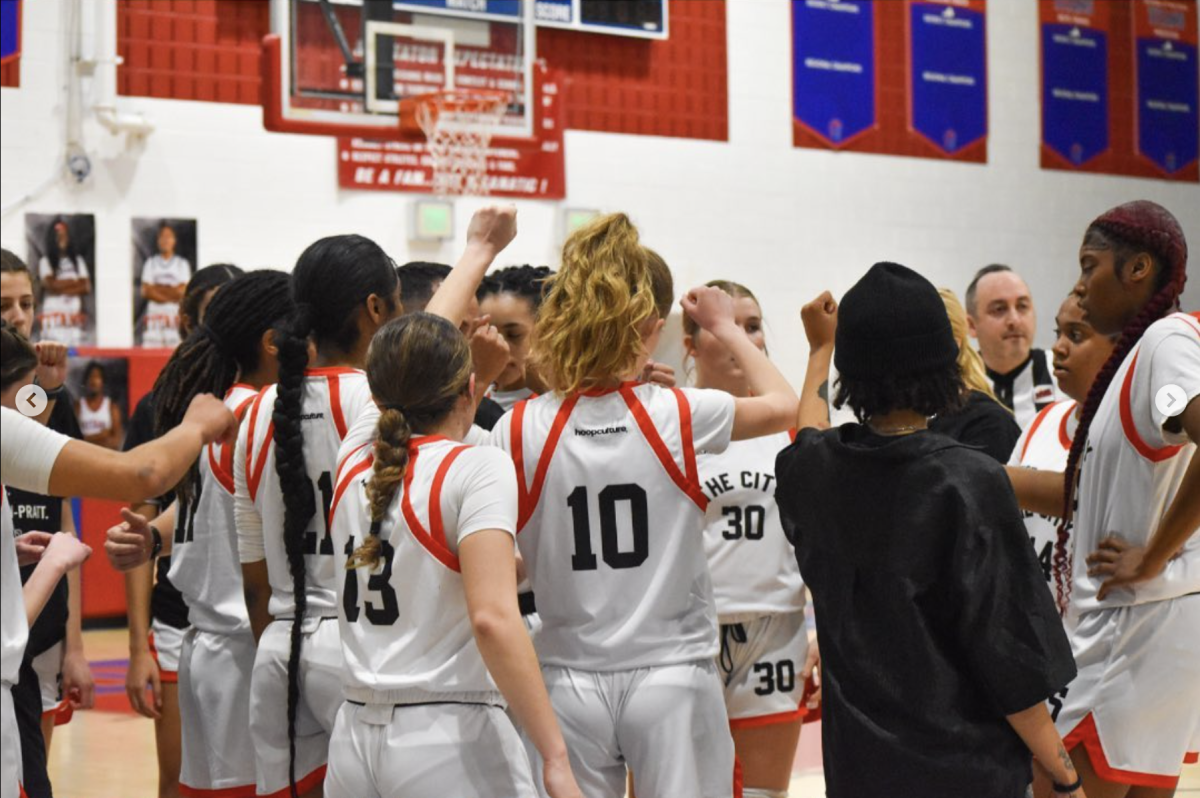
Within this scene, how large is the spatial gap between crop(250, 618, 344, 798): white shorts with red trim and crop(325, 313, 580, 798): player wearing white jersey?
445 millimetres

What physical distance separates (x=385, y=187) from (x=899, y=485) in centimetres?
994

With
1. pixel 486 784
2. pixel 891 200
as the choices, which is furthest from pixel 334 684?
pixel 891 200

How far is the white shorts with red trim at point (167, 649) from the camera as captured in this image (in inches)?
173

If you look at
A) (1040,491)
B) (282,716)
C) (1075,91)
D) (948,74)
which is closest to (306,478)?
(282,716)

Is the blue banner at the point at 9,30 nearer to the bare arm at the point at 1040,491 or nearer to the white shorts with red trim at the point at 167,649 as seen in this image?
the white shorts with red trim at the point at 167,649

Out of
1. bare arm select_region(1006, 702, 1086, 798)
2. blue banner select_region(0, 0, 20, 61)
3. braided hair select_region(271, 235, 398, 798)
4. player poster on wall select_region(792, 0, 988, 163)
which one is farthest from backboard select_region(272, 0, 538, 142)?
bare arm select_region(1006, 702, 1086, 798)

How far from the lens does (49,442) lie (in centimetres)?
240

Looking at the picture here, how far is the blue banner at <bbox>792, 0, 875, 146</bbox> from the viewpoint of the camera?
13617mm

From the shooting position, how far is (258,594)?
11.3 ft

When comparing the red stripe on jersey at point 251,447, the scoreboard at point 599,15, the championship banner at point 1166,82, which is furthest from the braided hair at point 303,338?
the championship banner at point 1166,82

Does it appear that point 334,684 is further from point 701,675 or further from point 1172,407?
point 1172,407

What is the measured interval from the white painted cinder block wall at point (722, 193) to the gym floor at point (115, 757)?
3728 mm

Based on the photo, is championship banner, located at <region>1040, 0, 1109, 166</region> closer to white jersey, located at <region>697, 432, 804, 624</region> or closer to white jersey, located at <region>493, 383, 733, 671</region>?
white jersey, located at <region>697, 432, 804, 624</region>

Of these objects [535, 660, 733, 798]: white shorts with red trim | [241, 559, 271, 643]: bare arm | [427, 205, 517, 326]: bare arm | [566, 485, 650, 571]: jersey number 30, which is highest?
[427, 205, 517, 326]: bare arm
